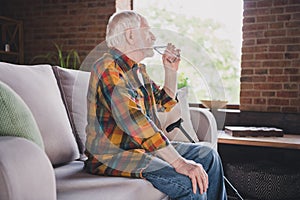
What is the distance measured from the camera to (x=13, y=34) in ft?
11.9

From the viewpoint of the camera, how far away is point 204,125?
201cm

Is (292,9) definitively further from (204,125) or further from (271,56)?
(204,125)

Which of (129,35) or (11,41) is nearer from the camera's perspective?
(129,35)

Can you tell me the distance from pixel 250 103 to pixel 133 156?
1695 mm

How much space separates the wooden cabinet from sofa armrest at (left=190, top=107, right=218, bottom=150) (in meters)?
2.33

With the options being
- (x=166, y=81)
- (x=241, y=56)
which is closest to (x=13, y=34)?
(x=241, y=56)

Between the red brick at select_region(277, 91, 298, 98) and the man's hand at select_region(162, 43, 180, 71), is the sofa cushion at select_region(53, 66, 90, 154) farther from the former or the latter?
the red brick at select_region(277, 91, 298, 98)

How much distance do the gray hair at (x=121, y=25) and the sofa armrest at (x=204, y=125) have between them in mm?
852

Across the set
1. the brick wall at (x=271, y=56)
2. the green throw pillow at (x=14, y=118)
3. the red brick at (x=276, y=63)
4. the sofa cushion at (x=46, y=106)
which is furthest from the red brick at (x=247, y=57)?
the green throw pillow at (x=14, y=118)

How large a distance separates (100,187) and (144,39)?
1.93ft

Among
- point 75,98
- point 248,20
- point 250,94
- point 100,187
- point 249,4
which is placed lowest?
point 100,187

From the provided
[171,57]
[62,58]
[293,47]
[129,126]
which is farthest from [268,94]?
[62,58]

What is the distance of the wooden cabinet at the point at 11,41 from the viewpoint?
3.57m

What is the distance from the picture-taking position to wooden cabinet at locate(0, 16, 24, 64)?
11.7ft
